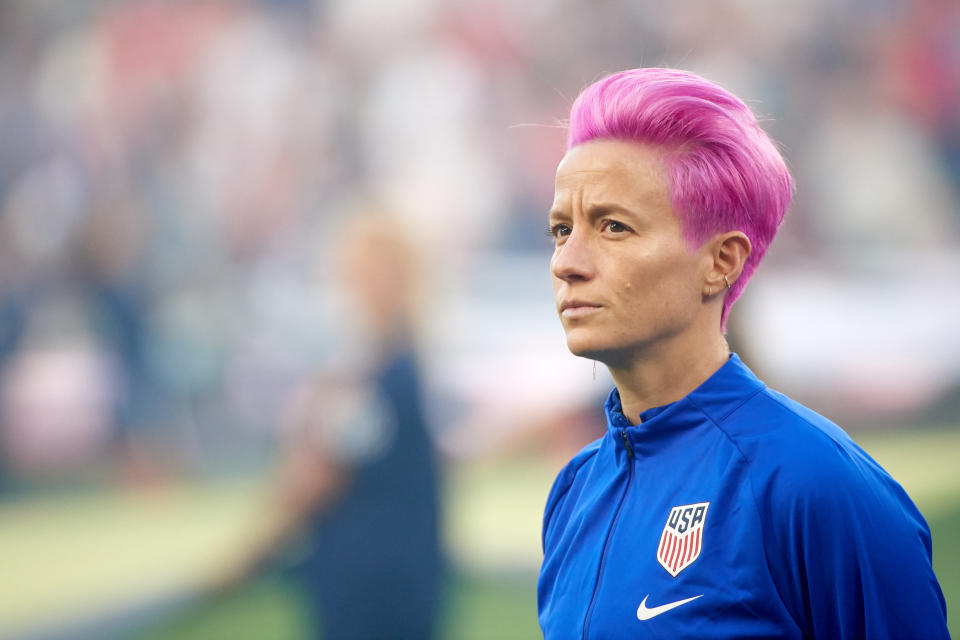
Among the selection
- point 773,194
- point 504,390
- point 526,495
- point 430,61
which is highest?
point 430,61

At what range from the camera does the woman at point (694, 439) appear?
112cm

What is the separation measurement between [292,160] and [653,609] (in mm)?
4726

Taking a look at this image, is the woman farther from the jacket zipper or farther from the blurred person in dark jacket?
the blurred person in dark jacket

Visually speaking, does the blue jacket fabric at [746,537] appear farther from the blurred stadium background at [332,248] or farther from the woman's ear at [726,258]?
the blurred stadium background at [332,248]

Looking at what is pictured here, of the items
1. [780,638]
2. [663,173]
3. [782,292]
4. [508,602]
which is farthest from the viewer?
[782,292]

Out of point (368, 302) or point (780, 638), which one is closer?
point (780, 638)

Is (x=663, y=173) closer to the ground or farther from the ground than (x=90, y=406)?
farther from the ground

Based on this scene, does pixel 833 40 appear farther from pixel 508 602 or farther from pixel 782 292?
pixel 508 602

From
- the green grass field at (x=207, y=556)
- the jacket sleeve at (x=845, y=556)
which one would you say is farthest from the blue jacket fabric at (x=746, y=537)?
the green grass field at (x=207, y=556)

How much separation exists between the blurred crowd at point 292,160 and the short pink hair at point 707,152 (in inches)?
160

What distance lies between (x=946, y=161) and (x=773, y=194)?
5156 millimetres

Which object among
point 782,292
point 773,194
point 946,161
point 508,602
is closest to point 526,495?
point 508,602

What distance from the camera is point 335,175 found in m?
5.54

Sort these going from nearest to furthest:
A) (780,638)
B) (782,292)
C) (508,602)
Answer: (780,638), (508,602), (782,292)
